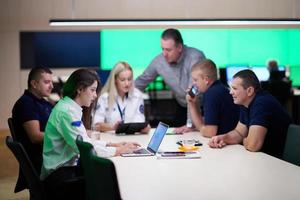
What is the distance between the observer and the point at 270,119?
3078 millimetres

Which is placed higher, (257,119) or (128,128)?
(257,119)

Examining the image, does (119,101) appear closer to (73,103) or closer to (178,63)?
(178,63)

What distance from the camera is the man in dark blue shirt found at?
3.65m

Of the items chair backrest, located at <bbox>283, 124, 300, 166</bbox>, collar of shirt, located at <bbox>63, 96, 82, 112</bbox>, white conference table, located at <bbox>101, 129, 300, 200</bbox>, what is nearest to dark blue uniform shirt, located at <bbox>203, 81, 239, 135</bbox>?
white conference table, located at <bbox>101, 129, 300, 200</bbox>

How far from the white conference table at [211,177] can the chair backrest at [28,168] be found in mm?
476

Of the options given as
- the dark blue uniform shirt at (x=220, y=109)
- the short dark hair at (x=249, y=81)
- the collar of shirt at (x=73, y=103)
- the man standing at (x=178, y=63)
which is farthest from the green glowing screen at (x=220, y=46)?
the collar of shirt at (x=73, y=103)

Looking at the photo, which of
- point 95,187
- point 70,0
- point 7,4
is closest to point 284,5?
point 70,0

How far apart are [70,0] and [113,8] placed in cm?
76

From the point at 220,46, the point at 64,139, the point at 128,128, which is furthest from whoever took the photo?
the point at 220,46

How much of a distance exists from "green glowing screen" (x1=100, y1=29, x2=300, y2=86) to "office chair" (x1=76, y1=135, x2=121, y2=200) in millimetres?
6666

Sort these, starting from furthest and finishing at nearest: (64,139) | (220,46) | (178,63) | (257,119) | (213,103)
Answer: (220,46), (178,63), (213,103), (257,119), (64,139)

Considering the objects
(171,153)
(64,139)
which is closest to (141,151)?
(171,153)

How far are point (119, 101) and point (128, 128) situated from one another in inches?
18.1

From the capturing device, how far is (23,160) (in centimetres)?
260
